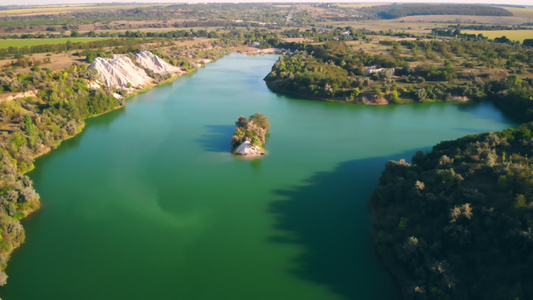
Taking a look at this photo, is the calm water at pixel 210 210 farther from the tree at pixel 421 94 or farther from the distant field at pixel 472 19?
the distant field at pixel 472 19

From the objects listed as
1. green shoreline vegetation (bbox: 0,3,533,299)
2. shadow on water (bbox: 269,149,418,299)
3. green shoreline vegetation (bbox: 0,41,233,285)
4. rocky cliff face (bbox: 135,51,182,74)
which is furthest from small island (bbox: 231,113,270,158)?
rocky cliff face (bbox: 135,51,182,74)

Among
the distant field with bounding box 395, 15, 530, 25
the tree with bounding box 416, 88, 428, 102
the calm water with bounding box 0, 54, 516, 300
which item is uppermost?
the distant field with bounding box 395, 15, 530, 25

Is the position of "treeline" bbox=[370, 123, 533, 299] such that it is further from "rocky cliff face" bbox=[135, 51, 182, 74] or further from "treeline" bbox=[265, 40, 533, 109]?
"rocky cliff face" bbox=[135, 51, 182, 74]

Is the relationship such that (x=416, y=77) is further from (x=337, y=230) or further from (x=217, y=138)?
(x=337, y=230)

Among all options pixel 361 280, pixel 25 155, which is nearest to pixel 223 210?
pixel 361 280

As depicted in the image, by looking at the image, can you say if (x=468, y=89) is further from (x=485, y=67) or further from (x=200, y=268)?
(x=200, y=268)

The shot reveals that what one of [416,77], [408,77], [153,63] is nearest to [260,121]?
[408,77]

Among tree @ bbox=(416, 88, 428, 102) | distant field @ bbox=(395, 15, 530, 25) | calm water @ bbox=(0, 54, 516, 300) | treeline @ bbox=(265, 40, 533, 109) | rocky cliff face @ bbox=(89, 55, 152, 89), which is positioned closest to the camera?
calm water @ bbox=(0, 54, 516, 300)
